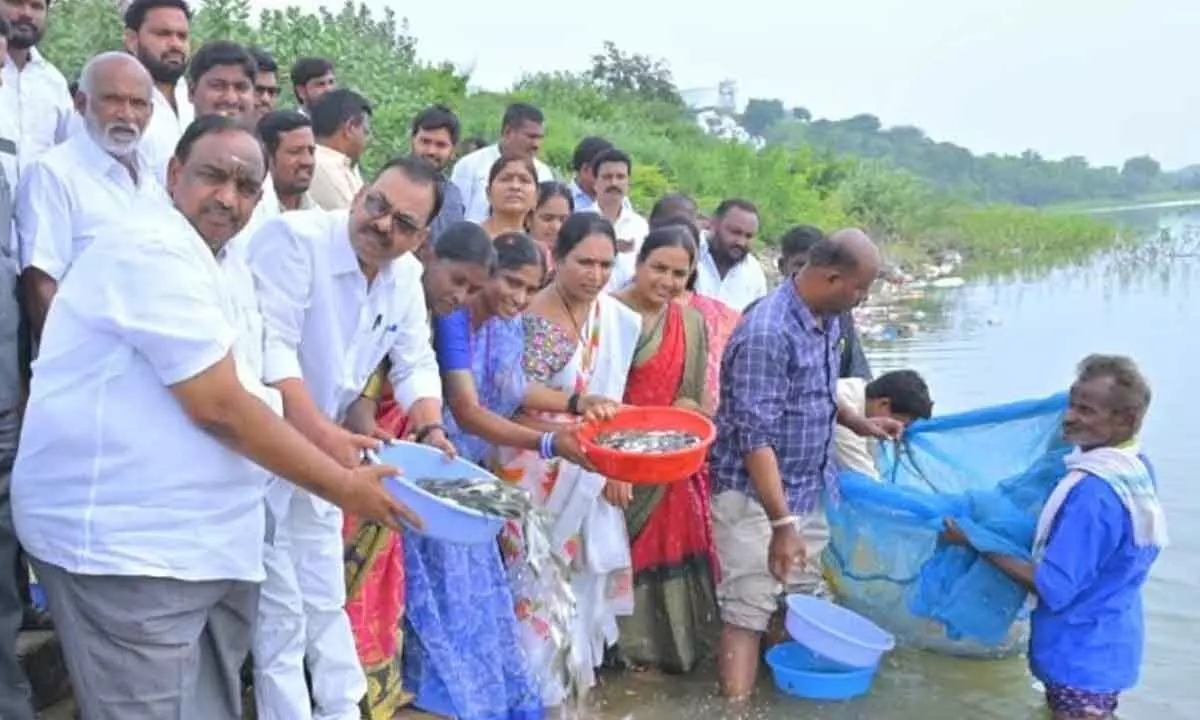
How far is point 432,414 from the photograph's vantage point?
3.67m

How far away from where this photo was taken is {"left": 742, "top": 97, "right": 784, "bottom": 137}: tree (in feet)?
230

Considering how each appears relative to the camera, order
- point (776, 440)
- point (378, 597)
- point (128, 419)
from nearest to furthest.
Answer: point (128, 419) < point (378, 597) < point (776, 440)

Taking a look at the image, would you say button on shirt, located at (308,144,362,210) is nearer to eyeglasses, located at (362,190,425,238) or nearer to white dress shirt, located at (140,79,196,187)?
Answer: white dress shirt, located at (140,79,196,187)

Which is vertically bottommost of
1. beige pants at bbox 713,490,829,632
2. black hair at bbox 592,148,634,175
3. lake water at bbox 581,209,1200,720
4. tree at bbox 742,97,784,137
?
lake water at bbox 581,209,1200,720

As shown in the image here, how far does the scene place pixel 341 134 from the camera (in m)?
5.29

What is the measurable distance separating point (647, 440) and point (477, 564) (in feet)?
2.39

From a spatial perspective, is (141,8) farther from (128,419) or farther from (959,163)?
(959,163)

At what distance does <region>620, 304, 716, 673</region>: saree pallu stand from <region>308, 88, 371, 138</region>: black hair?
1734 millimetres

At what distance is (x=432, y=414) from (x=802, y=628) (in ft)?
5.93

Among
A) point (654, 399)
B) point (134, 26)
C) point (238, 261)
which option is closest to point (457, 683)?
point (654, 399)

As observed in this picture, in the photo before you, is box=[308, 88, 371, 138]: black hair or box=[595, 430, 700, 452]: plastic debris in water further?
box=[308, 88, 371, 138]: black hair

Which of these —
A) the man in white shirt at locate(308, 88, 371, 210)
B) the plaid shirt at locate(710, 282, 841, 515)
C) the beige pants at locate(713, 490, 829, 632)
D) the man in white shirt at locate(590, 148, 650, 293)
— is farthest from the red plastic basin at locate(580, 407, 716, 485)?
the man in white shirt at locate(590, 148, 650, 293)

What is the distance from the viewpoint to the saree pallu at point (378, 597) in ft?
12.2

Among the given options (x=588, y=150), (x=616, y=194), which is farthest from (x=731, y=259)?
(x=588, y=150)
